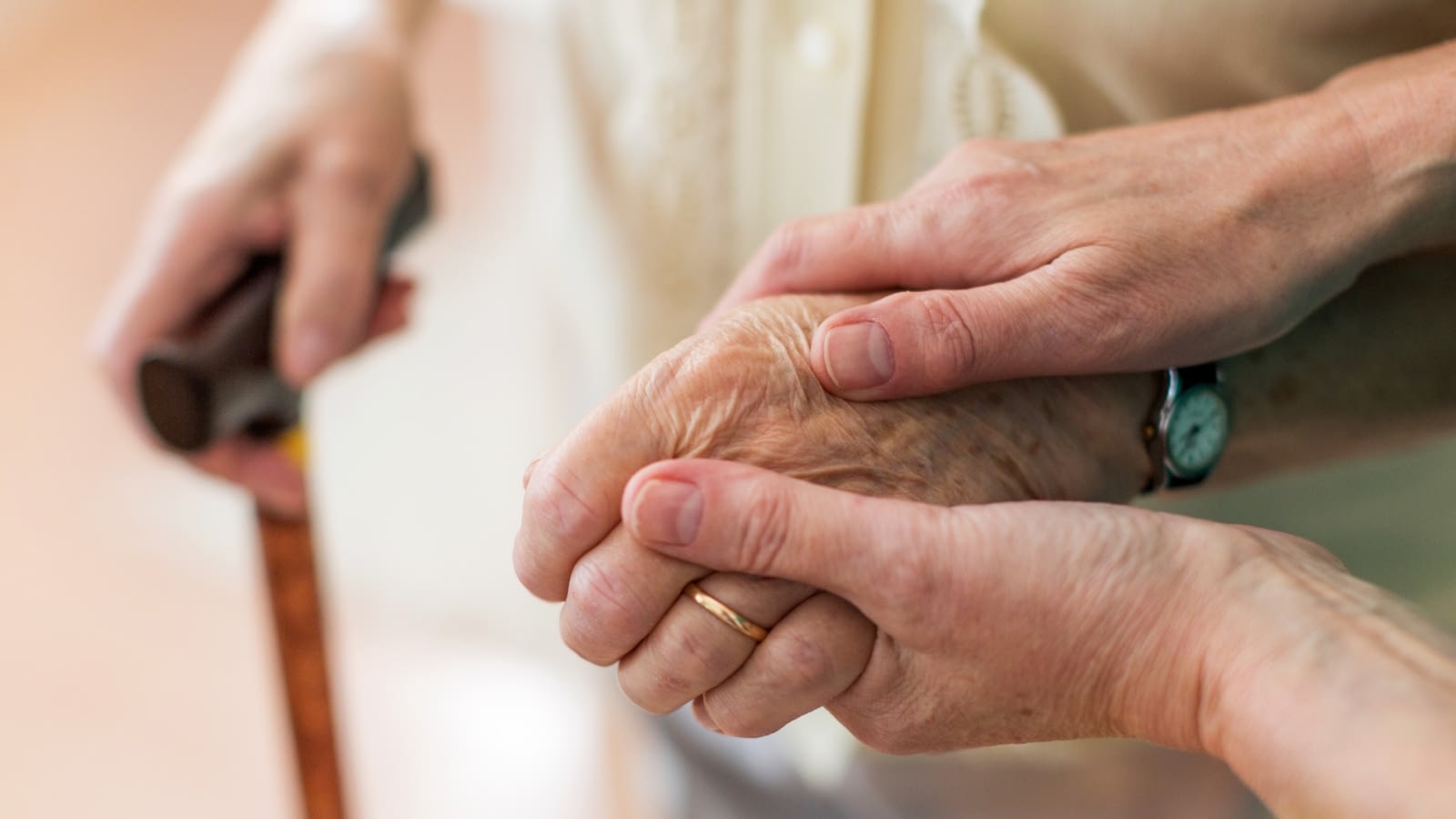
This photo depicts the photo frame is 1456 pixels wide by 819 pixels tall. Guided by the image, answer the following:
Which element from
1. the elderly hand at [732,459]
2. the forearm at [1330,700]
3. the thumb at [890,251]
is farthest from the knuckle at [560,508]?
the forearm at [1330,700]

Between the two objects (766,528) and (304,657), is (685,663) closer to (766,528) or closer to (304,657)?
(766,528)

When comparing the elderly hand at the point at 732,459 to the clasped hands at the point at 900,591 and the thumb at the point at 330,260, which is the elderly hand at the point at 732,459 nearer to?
the clasped hands at the point at 900,591

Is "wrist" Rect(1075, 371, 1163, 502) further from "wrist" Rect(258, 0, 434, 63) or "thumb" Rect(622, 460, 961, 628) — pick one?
"wrist" Rect(258, 0, 434, 63)

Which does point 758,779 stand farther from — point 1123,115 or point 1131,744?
point 1123,115

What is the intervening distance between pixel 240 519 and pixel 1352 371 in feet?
3.50

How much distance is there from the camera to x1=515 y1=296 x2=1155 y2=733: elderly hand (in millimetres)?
408

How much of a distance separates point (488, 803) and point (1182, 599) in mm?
1013

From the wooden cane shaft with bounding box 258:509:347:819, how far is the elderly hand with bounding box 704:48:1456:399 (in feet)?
1.68

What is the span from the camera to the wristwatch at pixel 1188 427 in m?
0.50

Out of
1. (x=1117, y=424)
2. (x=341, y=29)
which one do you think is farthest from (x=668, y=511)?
(x=341, y=29)

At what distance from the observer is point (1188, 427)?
20.1 inches

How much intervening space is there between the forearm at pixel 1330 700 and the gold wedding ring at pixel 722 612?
172mm

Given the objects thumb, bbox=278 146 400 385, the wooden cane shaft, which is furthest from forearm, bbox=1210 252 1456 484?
the wooden cane shaft

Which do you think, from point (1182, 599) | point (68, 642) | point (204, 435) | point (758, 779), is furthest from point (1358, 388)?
point (68, 642)
